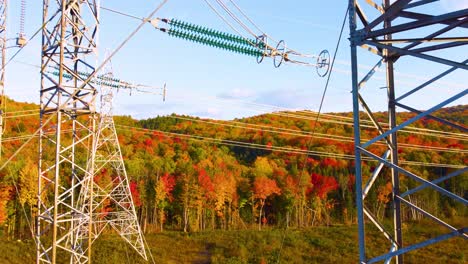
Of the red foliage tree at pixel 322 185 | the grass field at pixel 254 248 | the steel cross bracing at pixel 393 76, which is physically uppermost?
the steel cross bracing at pixel 393 76

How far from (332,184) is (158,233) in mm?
14692

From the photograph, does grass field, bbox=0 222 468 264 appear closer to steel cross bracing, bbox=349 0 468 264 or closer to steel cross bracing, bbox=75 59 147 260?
steel cross bracing, bbox=75 59 147 260

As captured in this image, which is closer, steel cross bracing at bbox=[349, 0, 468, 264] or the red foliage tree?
steel cross bracing at bbox=[349, 0, 468, 264]

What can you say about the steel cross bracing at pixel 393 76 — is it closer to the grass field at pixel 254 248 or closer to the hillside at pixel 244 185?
the grass field at pixel 254 248

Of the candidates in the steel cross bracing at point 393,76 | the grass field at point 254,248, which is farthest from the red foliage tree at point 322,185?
the steel cross bracing at point 393,76

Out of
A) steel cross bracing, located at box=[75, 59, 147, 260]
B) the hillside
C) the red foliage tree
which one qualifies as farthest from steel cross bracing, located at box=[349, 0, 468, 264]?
the red foliage tree

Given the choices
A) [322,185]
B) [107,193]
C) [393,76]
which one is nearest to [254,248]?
[107,193]

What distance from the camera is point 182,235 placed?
92.8 feet

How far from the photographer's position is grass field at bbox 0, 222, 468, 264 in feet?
69.3

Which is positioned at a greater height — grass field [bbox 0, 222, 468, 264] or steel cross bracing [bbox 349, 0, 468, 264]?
steel cross bracing [bbox 349, 0, 468, 264]

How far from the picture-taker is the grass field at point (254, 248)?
21.1m

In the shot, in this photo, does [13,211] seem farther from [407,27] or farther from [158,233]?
[407,27]

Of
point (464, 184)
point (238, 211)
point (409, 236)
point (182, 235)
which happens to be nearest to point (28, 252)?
point (182, 235)

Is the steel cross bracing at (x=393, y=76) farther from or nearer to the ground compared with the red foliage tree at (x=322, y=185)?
farther from the ground
